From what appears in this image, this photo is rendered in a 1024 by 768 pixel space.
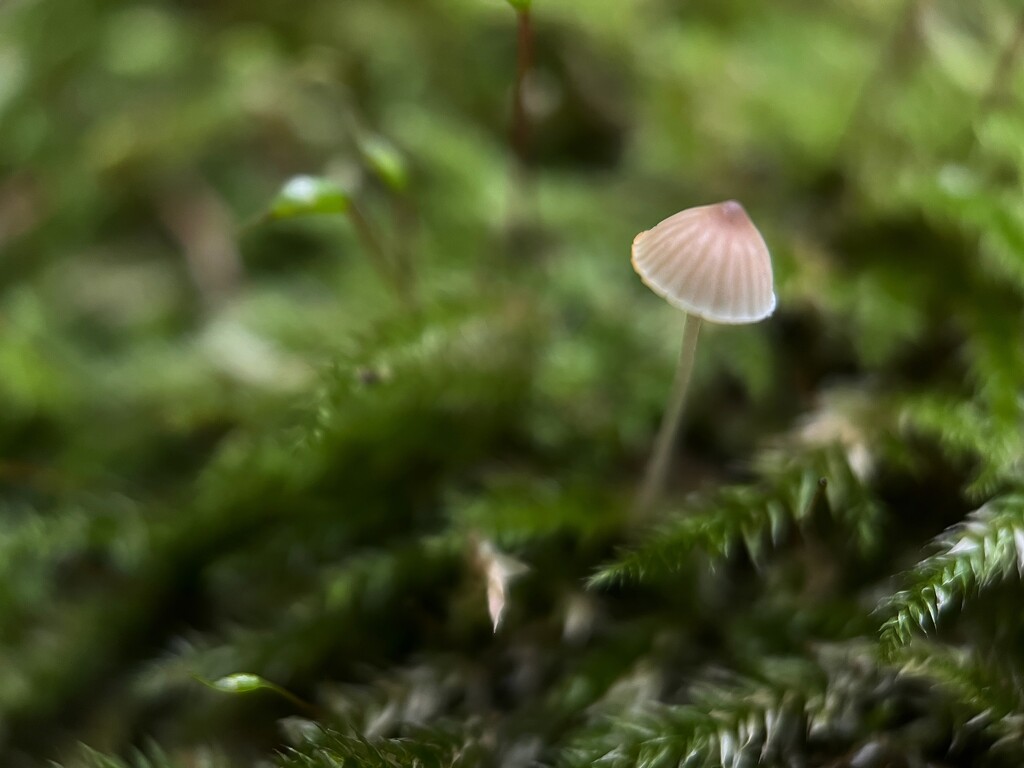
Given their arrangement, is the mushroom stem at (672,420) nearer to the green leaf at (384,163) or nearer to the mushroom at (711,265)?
the mushroom at (711,265)

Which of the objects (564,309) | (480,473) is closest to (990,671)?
(480,473)

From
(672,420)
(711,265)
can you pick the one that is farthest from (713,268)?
(672,420)

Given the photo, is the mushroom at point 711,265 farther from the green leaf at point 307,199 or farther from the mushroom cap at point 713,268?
the green leaf at point 307,199

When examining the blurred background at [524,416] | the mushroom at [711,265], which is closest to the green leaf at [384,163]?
the blurred background at [524,416]

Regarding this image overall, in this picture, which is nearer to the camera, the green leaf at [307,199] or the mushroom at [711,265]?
the mushroom at [711,265]

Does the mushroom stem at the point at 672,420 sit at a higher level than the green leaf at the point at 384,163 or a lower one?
lower

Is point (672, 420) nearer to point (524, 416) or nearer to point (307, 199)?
point (524, 416)

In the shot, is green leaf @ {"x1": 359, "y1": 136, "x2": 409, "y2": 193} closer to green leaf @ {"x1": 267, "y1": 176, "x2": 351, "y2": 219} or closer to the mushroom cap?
green leaf @ {"x1": 267, "y1": 176, "x2": 351, "y2": 219}

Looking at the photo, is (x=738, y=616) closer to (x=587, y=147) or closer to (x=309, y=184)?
(x=309, y=184)
